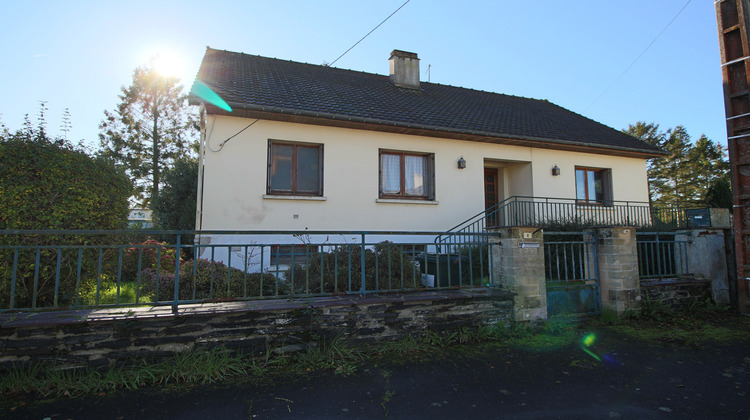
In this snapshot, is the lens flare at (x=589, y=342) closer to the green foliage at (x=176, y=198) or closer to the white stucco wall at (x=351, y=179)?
the white stucco wall at (x=351, y=179)

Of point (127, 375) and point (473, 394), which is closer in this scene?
point (473, 394)

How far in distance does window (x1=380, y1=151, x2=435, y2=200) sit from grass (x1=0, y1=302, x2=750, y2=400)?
212 inches

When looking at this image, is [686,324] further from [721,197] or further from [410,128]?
[721,197]

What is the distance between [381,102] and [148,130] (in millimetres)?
17664

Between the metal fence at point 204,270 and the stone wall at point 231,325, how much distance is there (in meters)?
0.22

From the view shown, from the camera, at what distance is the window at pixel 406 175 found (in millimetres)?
9641

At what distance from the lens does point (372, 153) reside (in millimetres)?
9391

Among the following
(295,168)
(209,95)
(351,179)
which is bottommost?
(351,179)

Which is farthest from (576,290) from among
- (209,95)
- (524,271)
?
(209,95)

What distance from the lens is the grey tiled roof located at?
8.97 meters

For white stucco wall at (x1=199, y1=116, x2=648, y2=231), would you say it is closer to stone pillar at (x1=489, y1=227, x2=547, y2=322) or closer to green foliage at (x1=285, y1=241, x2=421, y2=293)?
green foliage at (x1=285, y1=241, x2=421, y2=293)

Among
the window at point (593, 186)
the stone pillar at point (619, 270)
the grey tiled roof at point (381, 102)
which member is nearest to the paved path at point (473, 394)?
the stone pillar at point (619, 270)

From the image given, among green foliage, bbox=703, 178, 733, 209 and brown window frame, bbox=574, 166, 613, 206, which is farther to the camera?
green foliage, bbox=703, 178, 733, 209

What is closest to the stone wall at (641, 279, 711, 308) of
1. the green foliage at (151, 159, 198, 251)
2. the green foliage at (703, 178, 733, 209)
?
the green foliage at (703, 178, 733, 209)
